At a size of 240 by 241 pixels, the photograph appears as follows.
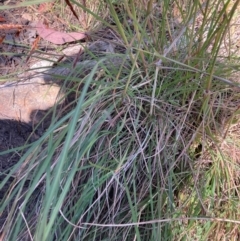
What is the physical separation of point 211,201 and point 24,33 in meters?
1.38

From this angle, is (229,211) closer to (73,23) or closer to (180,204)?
(180,204)

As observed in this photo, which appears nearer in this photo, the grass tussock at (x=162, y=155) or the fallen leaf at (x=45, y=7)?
the grass tussock at (x=162, y=155)

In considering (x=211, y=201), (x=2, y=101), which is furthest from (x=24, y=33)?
(x=211, y=201)

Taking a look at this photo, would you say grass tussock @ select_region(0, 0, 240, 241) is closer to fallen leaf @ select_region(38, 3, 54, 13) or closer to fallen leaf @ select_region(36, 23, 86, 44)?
fallen leaf @ select_region(36, 23, 86, 44)

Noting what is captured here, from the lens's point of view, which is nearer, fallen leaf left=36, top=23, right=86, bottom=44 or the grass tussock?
the grass tussock

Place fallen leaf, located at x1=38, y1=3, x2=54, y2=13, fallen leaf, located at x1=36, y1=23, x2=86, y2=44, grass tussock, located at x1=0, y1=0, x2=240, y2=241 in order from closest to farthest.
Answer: grass tussock, located at x1=0, y1=0, x2=240, y2=241, fallen leaf, located at x1=36, y1=23, x2=86, y2=44, fallen leaf, located at x1=38, y1=3, x2=54, y2=13

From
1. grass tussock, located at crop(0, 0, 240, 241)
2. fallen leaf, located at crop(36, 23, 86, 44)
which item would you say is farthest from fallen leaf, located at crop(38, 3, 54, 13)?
grass tussock, located at crop(0, 0, 240, 241)

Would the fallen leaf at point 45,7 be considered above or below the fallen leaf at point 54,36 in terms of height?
below

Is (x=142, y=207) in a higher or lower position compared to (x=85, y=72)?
lower

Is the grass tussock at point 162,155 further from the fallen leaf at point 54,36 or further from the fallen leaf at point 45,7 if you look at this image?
the fallen leaf at point 45,7

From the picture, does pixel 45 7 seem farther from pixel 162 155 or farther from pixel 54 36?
pixel 162 155

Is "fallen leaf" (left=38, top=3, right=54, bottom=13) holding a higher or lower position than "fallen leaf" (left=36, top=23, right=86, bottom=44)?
lower

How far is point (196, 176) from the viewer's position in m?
1.24

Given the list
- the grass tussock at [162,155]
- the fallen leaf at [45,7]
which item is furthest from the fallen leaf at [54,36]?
the fallen leaf at [45,7]
